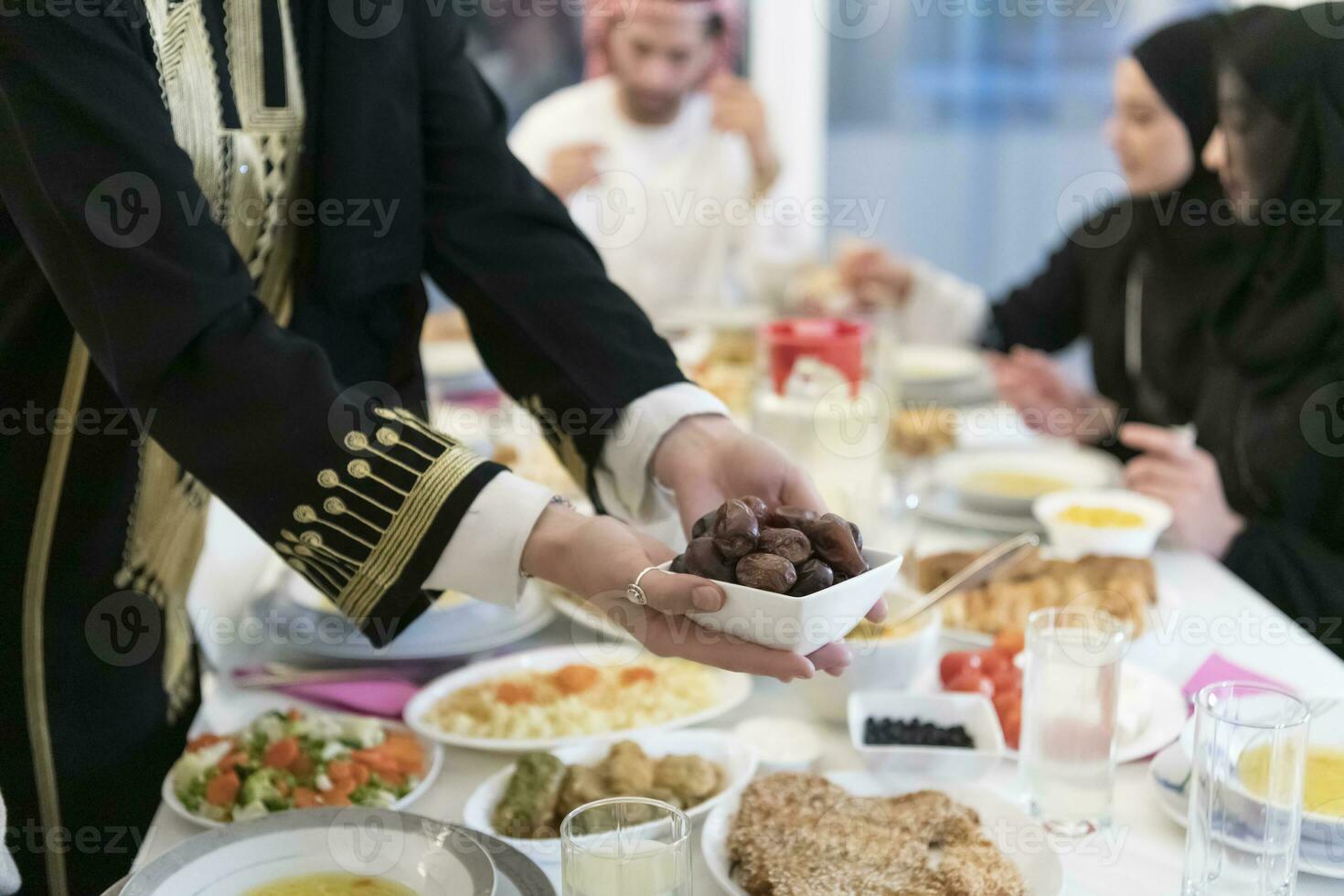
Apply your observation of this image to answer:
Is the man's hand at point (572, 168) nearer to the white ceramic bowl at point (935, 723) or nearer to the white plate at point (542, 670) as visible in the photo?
the white plate at point (542, 670)

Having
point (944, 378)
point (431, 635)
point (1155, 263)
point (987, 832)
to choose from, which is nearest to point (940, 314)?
point (944, 378)

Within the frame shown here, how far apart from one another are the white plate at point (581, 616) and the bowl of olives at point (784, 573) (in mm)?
528

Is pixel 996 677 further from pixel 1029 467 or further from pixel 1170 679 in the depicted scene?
pixel 1029 467

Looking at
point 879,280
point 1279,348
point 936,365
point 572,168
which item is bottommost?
point 936,365

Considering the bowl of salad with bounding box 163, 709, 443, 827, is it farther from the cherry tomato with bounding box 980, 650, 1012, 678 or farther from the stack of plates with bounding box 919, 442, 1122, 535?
the stack of plates with bounding box 919, 442, 1122, 535

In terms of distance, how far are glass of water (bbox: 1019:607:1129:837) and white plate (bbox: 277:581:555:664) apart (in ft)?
1.99

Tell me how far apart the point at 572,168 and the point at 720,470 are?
2.47 meters

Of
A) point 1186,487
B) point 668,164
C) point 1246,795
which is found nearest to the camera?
point 1246,795

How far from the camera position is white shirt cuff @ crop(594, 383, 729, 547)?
1282 millimetres

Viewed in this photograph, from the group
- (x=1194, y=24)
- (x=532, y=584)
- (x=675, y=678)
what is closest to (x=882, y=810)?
(x=675, y=678)

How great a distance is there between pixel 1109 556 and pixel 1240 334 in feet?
2.83

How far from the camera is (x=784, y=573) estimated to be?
3.02 ft

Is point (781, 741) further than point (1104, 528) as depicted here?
No

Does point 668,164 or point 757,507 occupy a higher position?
point 757,507
